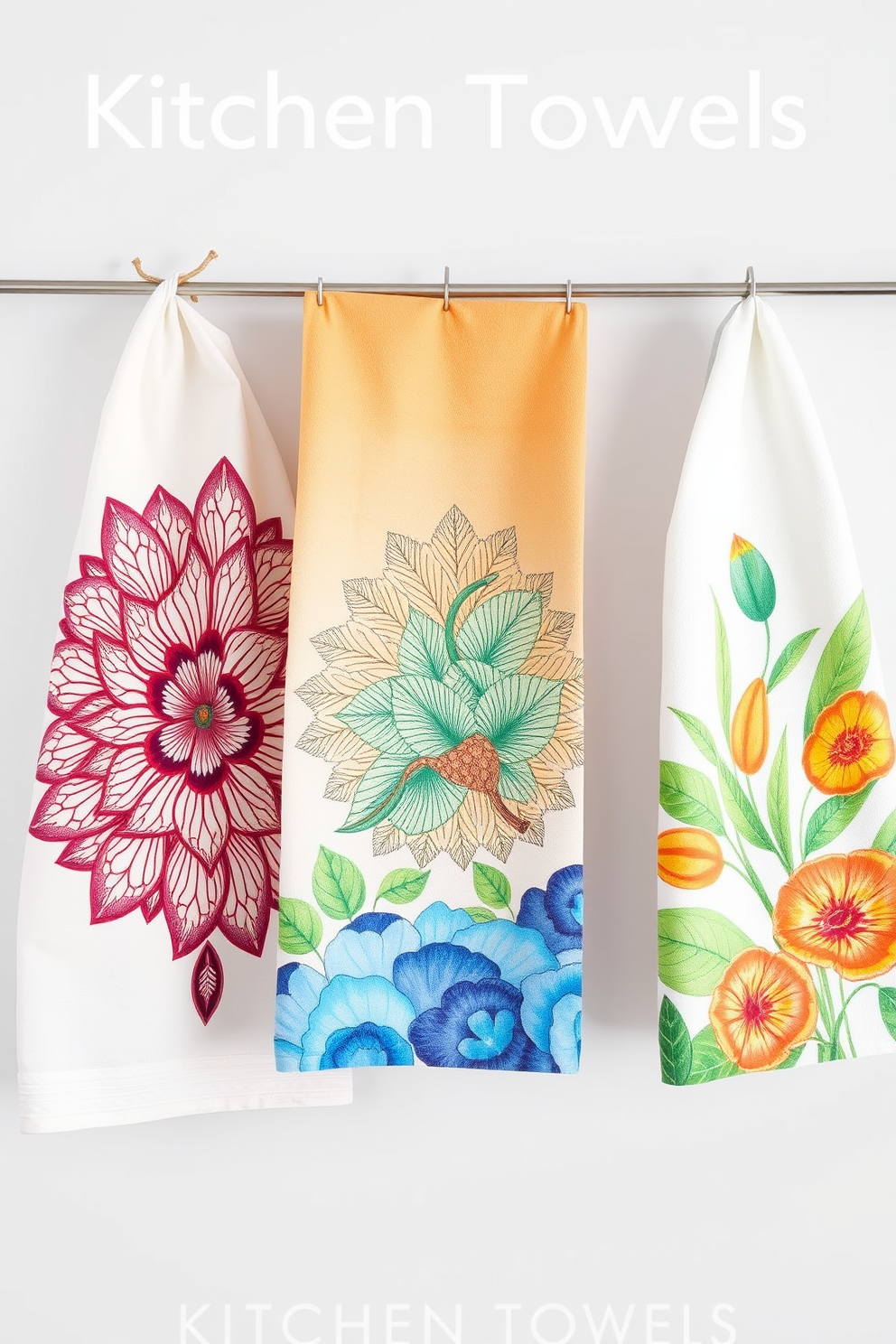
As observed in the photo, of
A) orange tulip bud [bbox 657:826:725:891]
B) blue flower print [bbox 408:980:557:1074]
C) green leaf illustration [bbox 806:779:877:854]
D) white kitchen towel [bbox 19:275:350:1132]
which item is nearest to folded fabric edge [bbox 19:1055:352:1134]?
white kitchen towel [bbox 19:275:350:1132]

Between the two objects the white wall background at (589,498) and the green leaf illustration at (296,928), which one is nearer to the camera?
the green leaf illustration at (296,928)

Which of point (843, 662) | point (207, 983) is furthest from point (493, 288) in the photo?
point (207, 983)

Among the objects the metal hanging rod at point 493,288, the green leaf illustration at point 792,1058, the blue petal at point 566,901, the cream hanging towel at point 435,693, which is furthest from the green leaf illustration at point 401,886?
the metal hanging rod at point 493,288

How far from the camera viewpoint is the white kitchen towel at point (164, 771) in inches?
26.0

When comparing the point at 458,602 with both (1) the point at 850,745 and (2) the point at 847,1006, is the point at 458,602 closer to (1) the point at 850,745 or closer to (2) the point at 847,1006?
(1) the point at 850,745

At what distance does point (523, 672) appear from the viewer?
2.12 ft

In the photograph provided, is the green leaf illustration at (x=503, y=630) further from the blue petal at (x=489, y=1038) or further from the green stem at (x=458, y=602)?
the blue petal at (x=489, y=1038)

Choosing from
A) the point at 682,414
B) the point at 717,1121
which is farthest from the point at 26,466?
the point at 717,1121

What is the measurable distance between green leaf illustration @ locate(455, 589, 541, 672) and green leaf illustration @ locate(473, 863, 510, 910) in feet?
0.52

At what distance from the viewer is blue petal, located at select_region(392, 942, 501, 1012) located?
0.64 m

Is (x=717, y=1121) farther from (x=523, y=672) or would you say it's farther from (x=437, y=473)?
(x=437, y=473)

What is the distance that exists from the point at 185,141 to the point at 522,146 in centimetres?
30

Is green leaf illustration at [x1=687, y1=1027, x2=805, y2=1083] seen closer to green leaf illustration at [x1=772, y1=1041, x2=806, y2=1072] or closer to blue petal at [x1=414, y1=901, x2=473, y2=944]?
green leaf illustration at [x1=772, y1=1041, x2=806, y2=1072]

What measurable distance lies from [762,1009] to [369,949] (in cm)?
30
